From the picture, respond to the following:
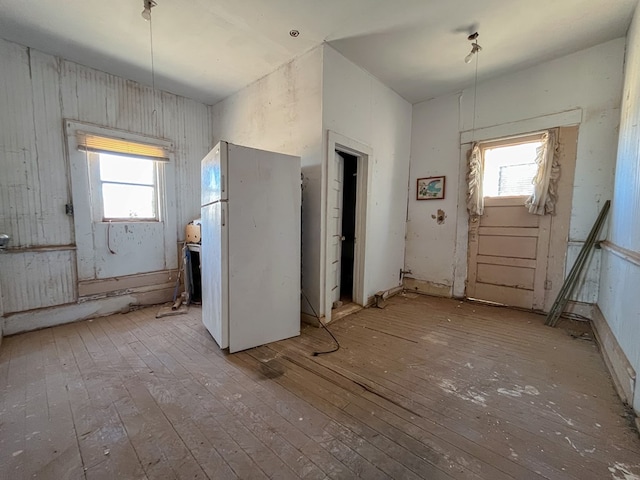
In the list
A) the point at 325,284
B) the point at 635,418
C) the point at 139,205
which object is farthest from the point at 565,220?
the point at 139,205

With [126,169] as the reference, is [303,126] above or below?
above

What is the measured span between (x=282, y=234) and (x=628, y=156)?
10.6 ft

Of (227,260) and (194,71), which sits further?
(194,71)

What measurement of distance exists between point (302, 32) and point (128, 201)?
306 centimetres

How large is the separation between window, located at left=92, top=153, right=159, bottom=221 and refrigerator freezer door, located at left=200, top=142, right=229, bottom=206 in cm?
167

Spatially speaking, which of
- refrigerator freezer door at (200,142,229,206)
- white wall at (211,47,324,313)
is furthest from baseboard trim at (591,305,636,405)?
refrigerator freezer door at (200,142,229,206)

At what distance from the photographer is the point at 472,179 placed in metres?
3.76

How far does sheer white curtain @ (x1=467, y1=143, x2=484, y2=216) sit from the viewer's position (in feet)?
12.3

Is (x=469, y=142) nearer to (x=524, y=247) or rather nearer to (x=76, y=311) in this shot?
(x=524, y=247)

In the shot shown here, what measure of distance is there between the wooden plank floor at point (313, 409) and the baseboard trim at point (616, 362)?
0.24 ft

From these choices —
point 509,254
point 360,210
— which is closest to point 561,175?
point 509,254

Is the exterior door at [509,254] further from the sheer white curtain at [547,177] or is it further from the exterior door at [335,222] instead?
the exterior door at [335,222]

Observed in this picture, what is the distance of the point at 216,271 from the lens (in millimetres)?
2445

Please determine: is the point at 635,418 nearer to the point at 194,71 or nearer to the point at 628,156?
the point at 628,156
